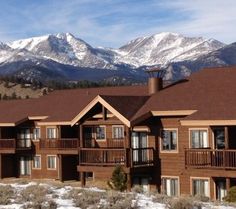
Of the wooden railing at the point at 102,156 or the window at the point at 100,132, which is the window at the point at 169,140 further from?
the window at the point at 100,132

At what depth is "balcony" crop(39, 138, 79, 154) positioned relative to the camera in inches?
1559

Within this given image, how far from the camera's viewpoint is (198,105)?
29922mm

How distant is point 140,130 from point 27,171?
14.8 meters

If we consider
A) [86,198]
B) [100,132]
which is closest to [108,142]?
[100,132]

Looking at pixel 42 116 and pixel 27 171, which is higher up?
pixel 42 116

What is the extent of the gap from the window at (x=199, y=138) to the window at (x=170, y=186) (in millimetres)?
2384

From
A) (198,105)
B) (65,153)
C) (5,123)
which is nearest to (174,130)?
(198,105)

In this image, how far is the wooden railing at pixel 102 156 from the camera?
3061cm

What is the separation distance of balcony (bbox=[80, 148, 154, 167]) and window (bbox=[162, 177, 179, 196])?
118 cm

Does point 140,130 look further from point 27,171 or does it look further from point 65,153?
point 27,171

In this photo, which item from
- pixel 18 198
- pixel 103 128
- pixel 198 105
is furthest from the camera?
pixel 103 128

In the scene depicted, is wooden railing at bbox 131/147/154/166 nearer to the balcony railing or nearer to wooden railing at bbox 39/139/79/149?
the balcony railing

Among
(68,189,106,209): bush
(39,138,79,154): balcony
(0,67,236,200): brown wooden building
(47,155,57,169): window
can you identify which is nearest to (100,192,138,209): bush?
(68,189,106,209): bush

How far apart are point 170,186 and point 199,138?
3.24 m
